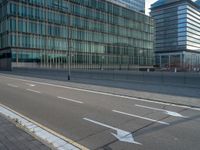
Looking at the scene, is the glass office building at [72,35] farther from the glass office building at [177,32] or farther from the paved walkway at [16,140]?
the paved walkway at [16,140]

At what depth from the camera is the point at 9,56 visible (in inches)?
2479

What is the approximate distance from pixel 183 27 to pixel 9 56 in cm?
9977

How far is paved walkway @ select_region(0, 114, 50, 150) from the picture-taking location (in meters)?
5.05

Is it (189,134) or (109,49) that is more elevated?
(109,49)

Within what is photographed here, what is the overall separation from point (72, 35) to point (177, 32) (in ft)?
261

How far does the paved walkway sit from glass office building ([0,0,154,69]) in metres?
42.6

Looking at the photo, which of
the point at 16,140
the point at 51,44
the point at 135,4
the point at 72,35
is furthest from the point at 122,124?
the point at 135,4

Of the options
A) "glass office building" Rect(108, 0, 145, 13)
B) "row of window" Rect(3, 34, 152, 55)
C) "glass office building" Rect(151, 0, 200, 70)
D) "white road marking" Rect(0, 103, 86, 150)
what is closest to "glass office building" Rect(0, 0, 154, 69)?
"row of window" Rect(3, 34, 152, 55)

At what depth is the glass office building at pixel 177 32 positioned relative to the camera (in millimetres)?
127438

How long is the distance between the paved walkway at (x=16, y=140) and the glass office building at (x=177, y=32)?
123 meters

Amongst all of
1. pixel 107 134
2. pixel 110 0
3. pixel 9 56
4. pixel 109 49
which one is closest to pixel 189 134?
pixel 107 134

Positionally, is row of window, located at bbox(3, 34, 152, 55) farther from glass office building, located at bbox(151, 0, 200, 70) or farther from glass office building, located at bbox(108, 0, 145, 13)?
glass office building, located at bbox(151, 0, 200, 70)

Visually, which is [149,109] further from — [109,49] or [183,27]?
[183,27]

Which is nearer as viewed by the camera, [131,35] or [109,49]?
[109,49]
